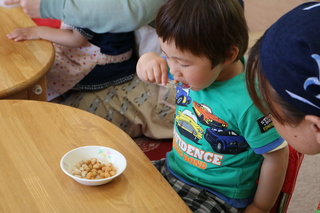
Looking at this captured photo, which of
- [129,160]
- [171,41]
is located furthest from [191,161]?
[171,41]

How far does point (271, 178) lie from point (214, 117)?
23 cm

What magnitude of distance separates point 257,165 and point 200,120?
22cm

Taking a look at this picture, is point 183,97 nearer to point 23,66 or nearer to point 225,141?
point 225,141

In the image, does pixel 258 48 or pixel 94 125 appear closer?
pixel 258 48

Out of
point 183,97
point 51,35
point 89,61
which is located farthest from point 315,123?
point 89,61

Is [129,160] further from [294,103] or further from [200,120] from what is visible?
[294,103]

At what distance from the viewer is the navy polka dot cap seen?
62 centimetres

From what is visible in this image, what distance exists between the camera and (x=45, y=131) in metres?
1.18

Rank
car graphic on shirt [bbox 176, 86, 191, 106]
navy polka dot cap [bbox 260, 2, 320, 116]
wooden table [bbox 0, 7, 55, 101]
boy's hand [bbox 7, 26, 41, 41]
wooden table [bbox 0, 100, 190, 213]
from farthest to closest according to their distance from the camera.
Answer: boy's hand [bbox 7, 26, 41, 41], wooden table [bbox 0, 7, 55, 101], car graphic on shirt [bbox 176, 86, 191, 106], wooden table [bbox 0, 100, 190, 213], navy polka dot cap [bbox 260, 2, 320, 116]

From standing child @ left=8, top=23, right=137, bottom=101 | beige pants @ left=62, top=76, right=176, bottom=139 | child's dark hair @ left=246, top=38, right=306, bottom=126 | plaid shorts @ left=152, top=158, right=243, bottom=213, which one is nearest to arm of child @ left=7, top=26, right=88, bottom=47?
standing child @ left=8, top=23, right=137, bottom=101

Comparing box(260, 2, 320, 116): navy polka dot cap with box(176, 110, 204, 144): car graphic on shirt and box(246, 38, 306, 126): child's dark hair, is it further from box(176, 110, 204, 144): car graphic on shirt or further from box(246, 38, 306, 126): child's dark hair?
box(176, 110, 204, 144): car graphic on shirt

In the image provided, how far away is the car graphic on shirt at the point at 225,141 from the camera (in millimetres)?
1190

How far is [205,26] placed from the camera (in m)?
1.05

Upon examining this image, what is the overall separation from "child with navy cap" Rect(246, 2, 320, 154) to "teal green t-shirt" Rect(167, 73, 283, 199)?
35cm
